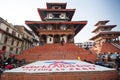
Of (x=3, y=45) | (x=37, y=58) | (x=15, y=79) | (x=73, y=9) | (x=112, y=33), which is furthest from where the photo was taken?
(x=112, y=33)

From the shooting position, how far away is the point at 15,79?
17.4 ft

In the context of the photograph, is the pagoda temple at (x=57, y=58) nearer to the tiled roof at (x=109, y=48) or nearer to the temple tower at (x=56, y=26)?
the temple tower at (x=56, y=26)

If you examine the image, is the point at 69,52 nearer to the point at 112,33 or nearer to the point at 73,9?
the point at 73,9

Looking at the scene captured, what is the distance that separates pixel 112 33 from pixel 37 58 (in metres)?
24.6

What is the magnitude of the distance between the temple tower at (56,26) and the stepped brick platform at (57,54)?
12.0 ft

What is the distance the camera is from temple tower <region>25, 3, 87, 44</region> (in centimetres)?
2020

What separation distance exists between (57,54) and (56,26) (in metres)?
7.48

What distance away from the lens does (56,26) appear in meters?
20.9

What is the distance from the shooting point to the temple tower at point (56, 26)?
66.3 ft

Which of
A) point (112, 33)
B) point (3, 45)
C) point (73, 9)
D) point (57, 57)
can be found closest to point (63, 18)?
point (73, 9)

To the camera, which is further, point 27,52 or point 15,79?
point 27,52

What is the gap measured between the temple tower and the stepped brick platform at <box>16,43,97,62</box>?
12.0 feet

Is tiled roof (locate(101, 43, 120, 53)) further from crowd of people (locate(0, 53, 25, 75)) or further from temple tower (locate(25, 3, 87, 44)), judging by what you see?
crowd of people (locate(0, 53, 25, 75))

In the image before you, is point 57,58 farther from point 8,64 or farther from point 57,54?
point 8,64
